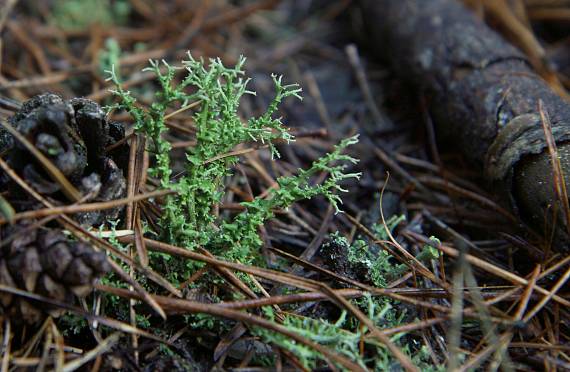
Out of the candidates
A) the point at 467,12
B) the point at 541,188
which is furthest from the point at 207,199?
the point at 467,12

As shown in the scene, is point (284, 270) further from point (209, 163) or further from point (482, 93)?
point (482, 93)

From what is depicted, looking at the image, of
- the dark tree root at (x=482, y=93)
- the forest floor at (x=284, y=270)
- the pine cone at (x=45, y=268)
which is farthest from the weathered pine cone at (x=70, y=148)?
the dark tree root at (x=482, y=93)

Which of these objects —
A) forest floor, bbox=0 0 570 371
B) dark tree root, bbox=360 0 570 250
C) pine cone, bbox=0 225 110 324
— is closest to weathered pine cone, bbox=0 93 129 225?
forest floor, bbox=0 0 570 371

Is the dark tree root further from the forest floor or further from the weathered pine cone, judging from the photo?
the weathered pine cone

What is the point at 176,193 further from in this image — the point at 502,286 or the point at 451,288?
the point at 502,286

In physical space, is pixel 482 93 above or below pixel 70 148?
below

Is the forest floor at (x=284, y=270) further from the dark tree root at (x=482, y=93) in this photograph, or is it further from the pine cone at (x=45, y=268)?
the dark tree root at (x=482, y=93)

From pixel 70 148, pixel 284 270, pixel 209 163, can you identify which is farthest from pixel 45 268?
pixel 284 270

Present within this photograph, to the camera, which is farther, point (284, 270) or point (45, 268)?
point (284, 270)
